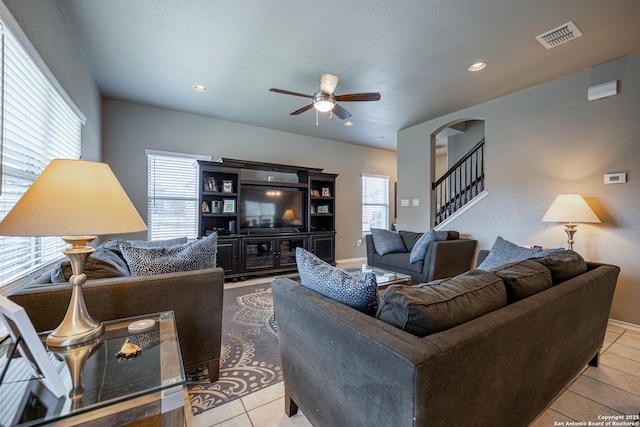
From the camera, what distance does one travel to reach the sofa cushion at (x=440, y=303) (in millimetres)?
923

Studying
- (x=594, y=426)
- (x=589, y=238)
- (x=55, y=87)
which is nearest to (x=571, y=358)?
(x=594, y=426)

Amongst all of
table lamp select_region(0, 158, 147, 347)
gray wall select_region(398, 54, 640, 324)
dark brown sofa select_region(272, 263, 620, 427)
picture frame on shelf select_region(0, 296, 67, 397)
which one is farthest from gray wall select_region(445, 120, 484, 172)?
picture frame on shelf select_region(0, 296, 67, 397)

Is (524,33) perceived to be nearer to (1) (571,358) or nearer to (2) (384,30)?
(2) (384,30)

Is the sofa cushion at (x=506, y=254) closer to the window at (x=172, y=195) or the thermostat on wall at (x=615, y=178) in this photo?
the thermostat on wall at (x=615, y=178)

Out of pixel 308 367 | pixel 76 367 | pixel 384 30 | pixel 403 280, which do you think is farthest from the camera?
pixel 403 280

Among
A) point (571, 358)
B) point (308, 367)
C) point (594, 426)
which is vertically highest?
point (308, 367)

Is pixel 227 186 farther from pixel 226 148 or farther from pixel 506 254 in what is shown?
pixel 506 254

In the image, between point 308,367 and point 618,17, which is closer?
point 308,367

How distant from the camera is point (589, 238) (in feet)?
9.86

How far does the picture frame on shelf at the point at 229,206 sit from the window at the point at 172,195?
43cm

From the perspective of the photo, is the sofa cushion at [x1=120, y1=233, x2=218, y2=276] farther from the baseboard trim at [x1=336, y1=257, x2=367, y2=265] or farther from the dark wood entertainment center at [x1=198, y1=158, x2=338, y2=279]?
the baseboard trim at [x1=336, y1=257, x2=367, y2=265]

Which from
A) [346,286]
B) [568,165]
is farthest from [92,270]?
[568,165]

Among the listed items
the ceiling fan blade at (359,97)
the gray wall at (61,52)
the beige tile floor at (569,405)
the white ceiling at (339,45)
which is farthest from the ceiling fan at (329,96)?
the beige tile floor at (569,405)

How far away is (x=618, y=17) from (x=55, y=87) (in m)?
4.46
